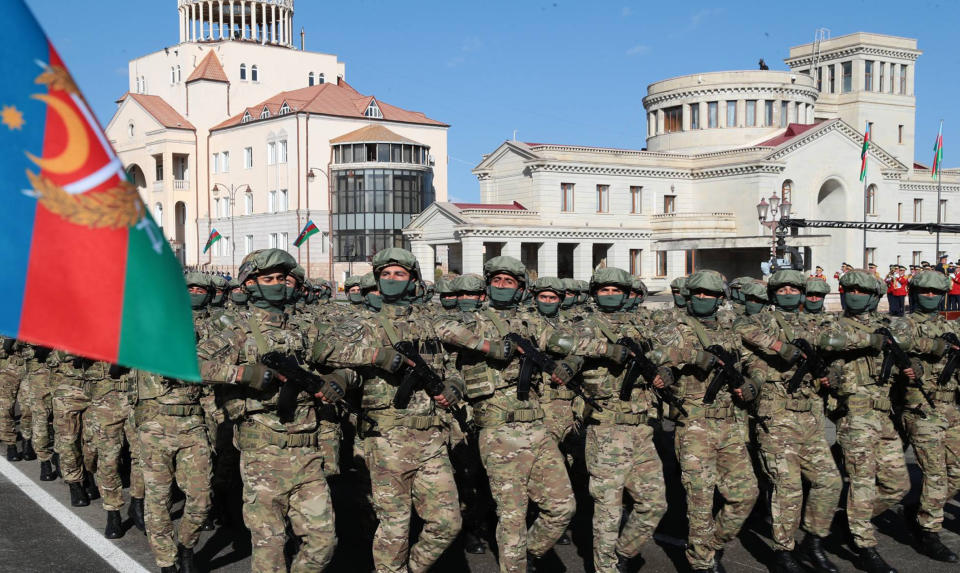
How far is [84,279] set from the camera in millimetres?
2609

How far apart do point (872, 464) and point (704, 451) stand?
1.49 metres

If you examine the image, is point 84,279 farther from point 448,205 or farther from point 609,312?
point 448,205

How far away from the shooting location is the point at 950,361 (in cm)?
748

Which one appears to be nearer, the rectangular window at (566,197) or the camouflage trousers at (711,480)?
A: the camouflage trousers at (711,480)

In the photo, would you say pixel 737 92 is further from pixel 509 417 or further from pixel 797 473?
pixel 509 417

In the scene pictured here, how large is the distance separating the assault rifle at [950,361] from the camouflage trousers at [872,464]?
679 millimetres

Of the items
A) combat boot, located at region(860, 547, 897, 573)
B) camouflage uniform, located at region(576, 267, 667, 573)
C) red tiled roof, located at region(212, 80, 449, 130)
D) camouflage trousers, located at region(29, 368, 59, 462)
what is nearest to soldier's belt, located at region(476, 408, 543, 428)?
camouflage uniform, located at region(576, 267, 667, 573)

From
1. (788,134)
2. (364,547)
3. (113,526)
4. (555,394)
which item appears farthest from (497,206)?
(364,547)

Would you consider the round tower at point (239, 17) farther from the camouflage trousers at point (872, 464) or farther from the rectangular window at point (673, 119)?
the camouflage trousers at point (872, 464)

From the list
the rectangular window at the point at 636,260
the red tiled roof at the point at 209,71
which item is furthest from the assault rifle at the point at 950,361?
the red tiled roof at the point at 209,71

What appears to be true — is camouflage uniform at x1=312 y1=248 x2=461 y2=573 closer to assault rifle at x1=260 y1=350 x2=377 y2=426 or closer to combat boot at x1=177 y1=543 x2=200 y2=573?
assault rifle at x1=260 y1=350 x2=377 y2=426

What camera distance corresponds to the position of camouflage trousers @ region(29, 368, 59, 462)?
9.97 m

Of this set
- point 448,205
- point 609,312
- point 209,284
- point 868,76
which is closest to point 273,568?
point 609,312

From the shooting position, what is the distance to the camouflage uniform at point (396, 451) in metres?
5.76
